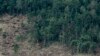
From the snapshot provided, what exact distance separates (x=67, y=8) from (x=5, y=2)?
5639 mm

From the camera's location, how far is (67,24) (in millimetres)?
22734

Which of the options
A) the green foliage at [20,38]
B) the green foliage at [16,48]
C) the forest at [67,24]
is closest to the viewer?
the forest at [67,24]

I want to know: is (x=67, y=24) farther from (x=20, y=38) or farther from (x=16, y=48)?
(x=16, y=48)

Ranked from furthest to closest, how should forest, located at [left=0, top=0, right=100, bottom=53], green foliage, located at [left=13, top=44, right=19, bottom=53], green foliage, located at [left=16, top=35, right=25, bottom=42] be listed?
green foliage, located at [left=16, top=35, right=25, bottom=42], green foliage, located at [left=13, top=44, right=19, bottom=53], forest, located at [left=0, top=0, right=100, bottom=53]

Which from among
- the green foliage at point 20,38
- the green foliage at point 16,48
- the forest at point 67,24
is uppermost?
the forest at point 67,24

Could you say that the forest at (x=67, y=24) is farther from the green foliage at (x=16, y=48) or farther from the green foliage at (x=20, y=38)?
the green foliage at (x=16, y=48)

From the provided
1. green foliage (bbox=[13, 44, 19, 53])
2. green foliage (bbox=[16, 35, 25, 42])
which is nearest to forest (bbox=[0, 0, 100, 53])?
green foliage (bbox=[16, 35, 25, 42])

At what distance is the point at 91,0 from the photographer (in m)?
22.5

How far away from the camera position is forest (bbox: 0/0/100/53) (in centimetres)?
2164

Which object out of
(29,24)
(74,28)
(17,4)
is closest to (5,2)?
(17,4)

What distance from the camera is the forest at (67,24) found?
21641 mm

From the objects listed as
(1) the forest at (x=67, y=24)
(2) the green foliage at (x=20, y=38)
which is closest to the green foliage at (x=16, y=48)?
(2) the green foliage at (x=20, y=38)

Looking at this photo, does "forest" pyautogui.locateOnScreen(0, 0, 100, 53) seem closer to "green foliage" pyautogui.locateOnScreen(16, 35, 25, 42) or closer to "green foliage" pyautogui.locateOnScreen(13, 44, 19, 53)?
"green foliage" pyautogui.locateOnScreen(16, 35, 25, 42)

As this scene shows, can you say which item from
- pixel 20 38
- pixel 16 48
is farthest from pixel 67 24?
A: pixel 16 48
